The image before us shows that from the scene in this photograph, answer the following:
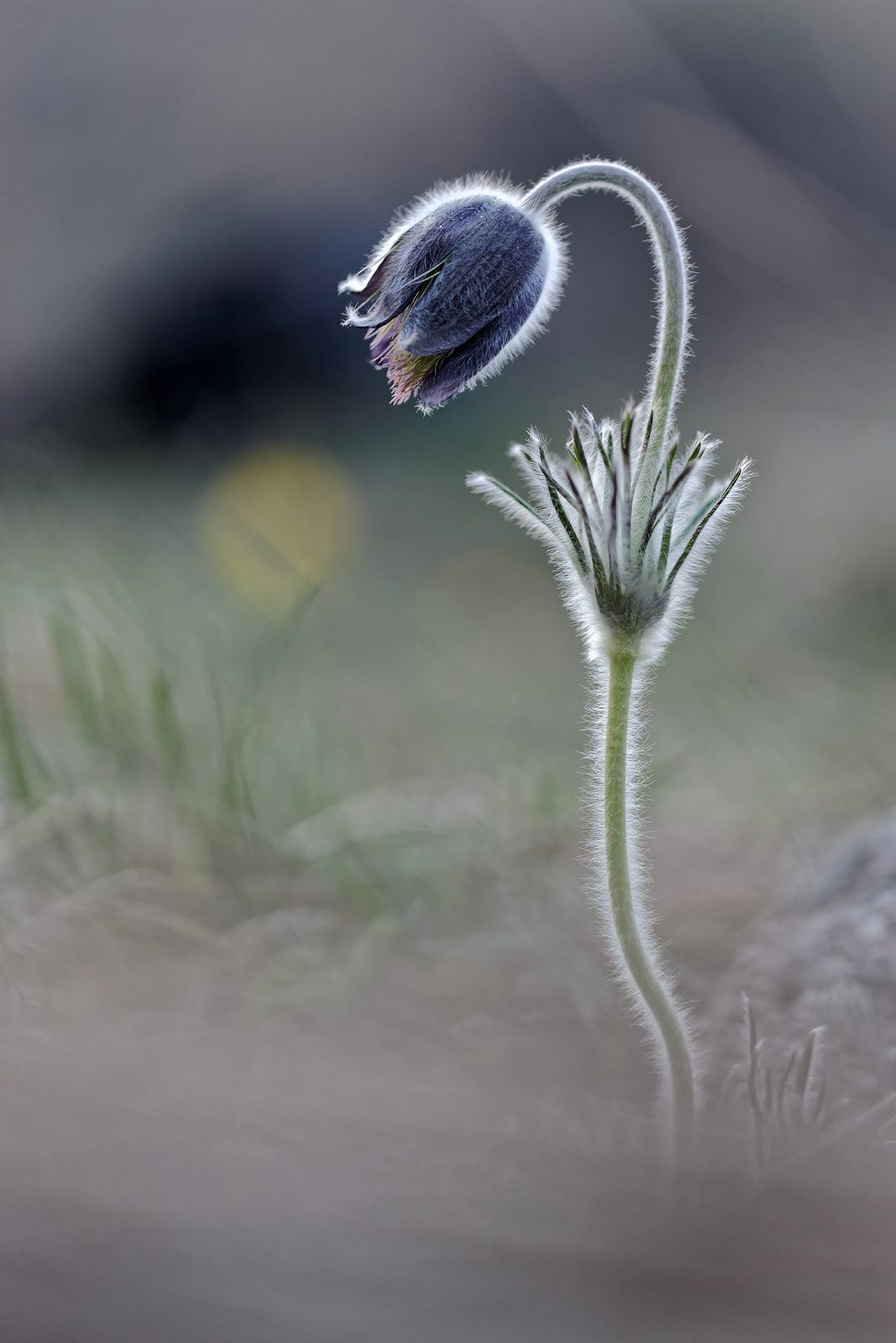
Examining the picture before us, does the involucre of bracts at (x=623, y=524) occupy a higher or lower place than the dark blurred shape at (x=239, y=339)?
lower

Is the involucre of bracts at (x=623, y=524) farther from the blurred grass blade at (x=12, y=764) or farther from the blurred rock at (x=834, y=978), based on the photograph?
the blurred grass blade at (x=12, y=764)

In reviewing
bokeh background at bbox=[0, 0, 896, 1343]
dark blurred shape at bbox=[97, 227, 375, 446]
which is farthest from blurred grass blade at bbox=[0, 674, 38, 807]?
dark blurred shape at bbox=[97, 227, 375, 446]

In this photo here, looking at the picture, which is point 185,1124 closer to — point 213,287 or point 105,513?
point 105,513

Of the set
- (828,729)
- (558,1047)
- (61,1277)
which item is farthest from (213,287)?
(61,1277)

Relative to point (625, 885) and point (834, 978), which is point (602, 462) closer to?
point (625, 885)

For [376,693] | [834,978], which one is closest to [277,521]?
[376,693]

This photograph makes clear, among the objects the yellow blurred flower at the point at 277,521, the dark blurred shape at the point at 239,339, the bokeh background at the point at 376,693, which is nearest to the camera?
the bokeh background at the point at 376,693

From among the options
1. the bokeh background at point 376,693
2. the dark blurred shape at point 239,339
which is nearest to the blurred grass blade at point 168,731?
the bokeh background at point 376,693

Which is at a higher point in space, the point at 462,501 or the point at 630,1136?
the point at 462,501
